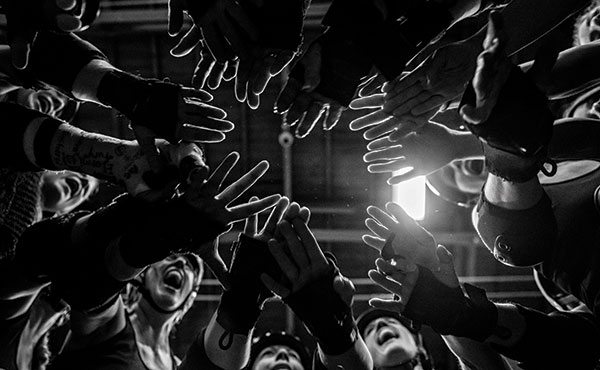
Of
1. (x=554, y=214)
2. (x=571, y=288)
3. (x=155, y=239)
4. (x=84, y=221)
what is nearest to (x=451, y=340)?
(x=571, y=288)

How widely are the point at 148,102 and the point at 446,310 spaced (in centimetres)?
162

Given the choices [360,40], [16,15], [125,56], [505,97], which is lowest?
[505,97]

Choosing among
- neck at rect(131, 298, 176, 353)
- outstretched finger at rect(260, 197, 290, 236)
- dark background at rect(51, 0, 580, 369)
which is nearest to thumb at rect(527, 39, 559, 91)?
outstretched finger at rect(260, 197, 290, 236)

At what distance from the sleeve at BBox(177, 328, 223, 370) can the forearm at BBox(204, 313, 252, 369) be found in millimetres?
24

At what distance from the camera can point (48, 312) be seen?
13.0ft

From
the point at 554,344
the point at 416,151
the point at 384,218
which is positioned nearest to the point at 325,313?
the point at 384,218

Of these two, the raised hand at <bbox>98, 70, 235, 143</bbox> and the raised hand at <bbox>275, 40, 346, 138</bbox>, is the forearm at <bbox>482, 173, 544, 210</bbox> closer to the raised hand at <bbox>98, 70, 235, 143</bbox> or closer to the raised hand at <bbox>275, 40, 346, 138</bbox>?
the raised hand at <bbox>275, 40, 346, 138</bbox>

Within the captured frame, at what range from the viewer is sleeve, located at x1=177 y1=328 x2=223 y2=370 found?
301cm

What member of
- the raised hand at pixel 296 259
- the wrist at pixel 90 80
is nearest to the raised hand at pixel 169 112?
the wrist at pixel 90 80

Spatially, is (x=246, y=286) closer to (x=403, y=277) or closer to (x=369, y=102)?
(x=403, y=277)

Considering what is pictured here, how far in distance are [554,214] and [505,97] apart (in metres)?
0.96

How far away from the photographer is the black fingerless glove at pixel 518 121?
2.08m

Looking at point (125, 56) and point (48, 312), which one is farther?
point (125, 56)

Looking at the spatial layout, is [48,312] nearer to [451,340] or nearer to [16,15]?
[16,15]
